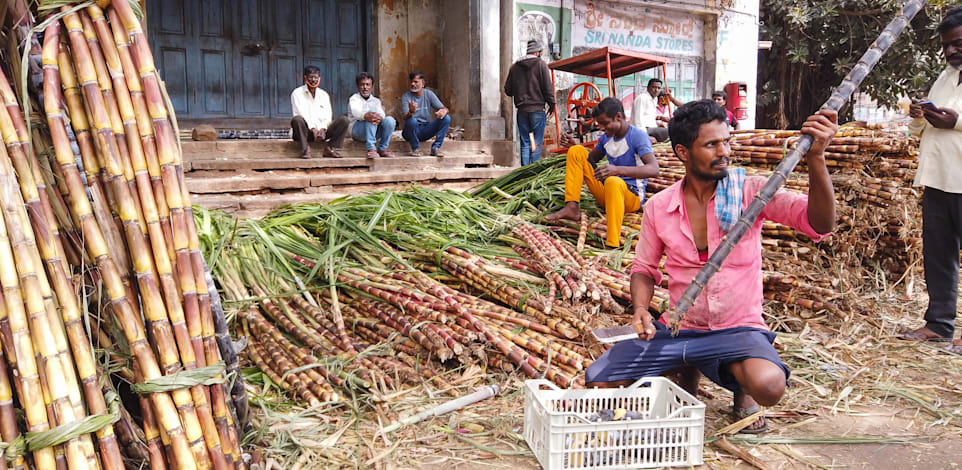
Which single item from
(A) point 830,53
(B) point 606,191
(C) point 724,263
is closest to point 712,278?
(C) point 724,263

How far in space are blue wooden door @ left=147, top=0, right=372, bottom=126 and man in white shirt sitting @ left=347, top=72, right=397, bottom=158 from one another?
2006 millimetres

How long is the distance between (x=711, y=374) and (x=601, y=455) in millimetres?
577

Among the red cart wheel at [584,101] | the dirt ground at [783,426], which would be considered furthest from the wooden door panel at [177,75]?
the dirt ground at [783,426]

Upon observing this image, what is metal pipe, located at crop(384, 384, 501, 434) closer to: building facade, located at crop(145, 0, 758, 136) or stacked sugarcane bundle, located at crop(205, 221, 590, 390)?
stacked sugarcane bundle, located at crop(205, 221, 590, 390)

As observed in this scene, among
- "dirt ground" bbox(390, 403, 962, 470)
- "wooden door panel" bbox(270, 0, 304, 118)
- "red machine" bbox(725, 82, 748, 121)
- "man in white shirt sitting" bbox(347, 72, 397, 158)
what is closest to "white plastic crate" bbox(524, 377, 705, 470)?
"dirt ground" bbox(390, 403, 962, 470)

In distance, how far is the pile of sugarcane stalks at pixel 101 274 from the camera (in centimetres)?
162

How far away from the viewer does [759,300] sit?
251cm

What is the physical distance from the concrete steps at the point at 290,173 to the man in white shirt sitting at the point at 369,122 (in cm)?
16

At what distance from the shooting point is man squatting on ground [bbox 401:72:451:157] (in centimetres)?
773

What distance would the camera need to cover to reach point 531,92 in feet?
26.4

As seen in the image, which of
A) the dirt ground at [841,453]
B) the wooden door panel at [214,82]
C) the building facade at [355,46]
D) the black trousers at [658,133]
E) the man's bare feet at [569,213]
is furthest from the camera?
the black trousers at [658,133]

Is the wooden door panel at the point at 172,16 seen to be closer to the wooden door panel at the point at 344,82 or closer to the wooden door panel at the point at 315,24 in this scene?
the wooden door panel at the point at 315,24

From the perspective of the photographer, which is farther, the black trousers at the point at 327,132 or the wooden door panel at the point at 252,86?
the wooden door panel at the point at 252,86

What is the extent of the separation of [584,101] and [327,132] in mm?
3465
